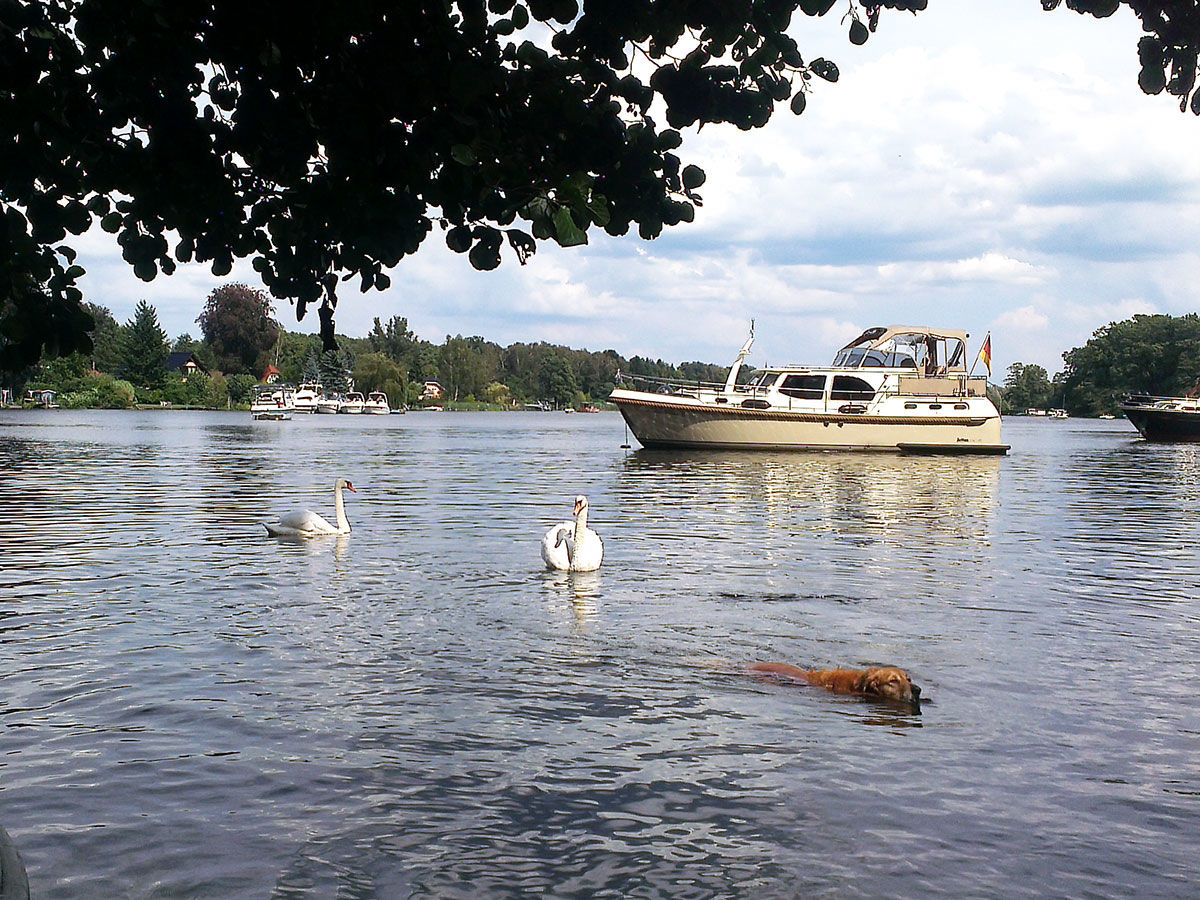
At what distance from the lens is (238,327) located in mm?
156875

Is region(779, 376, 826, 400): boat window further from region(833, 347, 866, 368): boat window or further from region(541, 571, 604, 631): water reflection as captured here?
region(541, 571, 604, 631): water reflection

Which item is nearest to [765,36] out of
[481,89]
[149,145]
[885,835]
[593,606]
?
[481,89]

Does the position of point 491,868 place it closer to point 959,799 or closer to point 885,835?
point 885,835

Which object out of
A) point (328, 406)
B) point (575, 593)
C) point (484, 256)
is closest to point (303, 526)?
point (575, 593)

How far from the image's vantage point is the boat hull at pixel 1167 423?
217 ft

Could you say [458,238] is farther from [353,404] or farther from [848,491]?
[353,404]

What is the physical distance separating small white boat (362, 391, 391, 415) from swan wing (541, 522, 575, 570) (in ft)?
428

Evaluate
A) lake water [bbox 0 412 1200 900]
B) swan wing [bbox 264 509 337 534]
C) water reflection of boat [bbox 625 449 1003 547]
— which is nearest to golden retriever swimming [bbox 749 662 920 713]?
lake water [bbox 0 412 1200 900]

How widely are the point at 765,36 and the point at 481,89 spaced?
55.5 inches

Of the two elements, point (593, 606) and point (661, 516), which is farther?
point (661, 516)

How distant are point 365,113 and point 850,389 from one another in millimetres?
44205

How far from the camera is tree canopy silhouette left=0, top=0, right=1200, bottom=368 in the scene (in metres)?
4.41

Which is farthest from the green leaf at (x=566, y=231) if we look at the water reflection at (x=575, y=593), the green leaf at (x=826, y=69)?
the water reflection at (x=575, y=593)

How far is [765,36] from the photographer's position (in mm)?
4965
